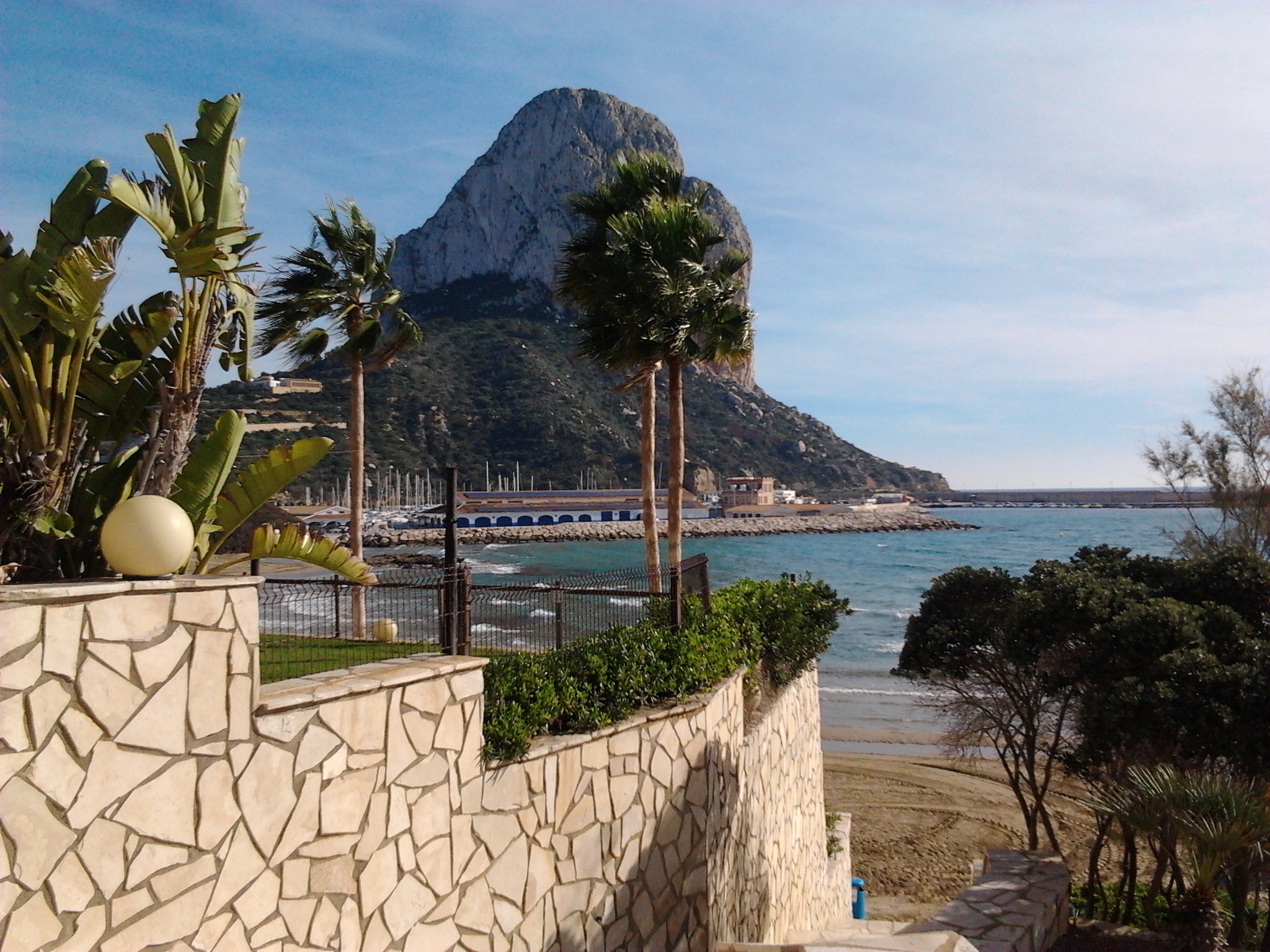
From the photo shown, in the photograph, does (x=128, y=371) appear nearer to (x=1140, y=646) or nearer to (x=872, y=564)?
(x=1140, y=646)

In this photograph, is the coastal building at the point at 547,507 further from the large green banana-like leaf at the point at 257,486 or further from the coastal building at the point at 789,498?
the large green banana-like leaf at the point at 257,486

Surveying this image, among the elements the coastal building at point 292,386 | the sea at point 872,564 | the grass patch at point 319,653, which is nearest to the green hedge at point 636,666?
the grass patch at point 319,653

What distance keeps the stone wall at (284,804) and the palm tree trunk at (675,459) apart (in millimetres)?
6119

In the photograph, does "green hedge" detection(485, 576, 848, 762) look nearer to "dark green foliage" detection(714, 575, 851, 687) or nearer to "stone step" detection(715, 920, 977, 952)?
"dark green foliage" detection(714, 575, 851, 687)

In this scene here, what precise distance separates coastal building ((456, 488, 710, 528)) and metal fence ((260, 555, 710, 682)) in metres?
95.3

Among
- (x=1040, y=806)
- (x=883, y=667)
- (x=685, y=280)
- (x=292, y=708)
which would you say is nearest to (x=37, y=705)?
(x=292, y=708)

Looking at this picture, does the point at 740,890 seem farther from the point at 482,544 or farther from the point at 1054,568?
the point at 482,544

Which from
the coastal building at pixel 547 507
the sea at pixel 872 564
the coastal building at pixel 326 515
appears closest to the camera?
the sea at pixel 872 564

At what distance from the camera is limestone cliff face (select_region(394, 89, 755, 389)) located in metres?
123

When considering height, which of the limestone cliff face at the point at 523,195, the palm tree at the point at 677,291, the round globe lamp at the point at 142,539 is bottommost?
the round globe lamp at the point at 142,539

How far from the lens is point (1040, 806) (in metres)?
14.0

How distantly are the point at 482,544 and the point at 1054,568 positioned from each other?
288 ft

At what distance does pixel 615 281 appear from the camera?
44.5 feet

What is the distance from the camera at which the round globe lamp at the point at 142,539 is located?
4.25 metres
